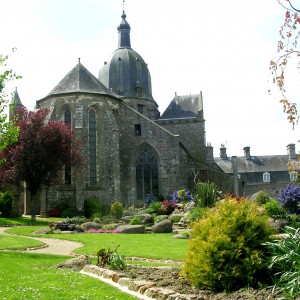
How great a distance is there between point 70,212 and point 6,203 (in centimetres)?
426

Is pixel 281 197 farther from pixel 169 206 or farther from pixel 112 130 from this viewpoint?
pixel 112 130

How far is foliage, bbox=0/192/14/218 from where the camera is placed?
A: 27.8 meters

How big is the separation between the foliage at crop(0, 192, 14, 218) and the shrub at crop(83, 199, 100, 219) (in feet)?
16.3

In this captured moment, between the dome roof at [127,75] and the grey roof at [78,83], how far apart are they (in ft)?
36.9

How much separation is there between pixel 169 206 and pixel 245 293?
62.8 ft

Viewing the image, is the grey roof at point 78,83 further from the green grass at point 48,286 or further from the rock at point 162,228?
the green grass at point 48,286

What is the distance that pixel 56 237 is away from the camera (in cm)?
1762

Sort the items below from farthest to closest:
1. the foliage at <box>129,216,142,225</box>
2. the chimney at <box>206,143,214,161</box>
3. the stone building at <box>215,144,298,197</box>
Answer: the stone building at <box>215,144,298,197</box>, the chimney at <box>206,143,214,161</box>, the foliage at <box>129,216,142,225</box>

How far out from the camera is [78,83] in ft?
105

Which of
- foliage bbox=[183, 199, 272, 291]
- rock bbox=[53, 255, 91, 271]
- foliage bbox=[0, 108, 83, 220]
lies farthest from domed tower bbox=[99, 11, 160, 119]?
foliage bbox=[183, 199, 272, 291]

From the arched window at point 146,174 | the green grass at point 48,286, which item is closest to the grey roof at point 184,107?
the arched window at point 146,174

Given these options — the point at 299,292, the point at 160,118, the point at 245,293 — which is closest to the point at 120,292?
the point at 245,293

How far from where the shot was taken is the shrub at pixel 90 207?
29.1 m

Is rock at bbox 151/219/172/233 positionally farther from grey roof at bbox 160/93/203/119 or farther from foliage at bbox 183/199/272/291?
grey roof at bbox 160/93/203/119
